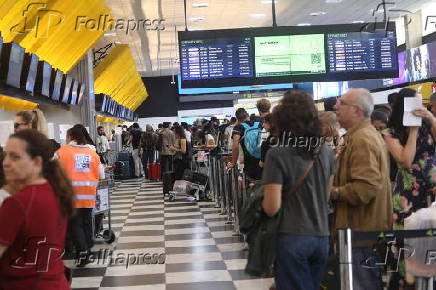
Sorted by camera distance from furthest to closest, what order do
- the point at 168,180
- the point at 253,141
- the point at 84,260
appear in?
1. the point at 168,180
2. the point at 253,141
3. the point at 84,260

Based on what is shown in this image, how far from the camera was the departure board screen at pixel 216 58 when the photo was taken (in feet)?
30.1

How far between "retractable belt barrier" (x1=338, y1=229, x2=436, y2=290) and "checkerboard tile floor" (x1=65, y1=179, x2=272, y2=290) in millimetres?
2092

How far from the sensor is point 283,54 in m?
9.27

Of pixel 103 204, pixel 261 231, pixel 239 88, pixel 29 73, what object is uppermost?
pixel 29 73

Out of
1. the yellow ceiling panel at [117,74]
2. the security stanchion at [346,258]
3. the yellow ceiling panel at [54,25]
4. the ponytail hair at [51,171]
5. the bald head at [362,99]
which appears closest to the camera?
the ponytail hair at [51,171]

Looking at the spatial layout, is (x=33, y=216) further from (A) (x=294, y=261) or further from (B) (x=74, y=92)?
(B) (x=74, y=92)

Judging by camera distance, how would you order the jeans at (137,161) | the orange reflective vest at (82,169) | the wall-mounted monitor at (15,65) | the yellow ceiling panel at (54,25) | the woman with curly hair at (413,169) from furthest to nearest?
the jeans at (137,161) < the yellow ceiling panel at (54,25) < the wall-mounted monitor at (15,65) < the orange reflective vest at (82,169) < the woman with curly hair at (413,169)

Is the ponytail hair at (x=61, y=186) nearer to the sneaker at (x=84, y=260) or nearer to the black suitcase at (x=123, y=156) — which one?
the sneaker at (x=84, y=260)

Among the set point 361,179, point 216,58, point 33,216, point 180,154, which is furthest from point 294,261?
point 180,154

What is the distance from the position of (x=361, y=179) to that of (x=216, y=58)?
19.9 feet

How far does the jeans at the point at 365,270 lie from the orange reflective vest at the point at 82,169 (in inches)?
130

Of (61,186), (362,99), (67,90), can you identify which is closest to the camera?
(61,186)

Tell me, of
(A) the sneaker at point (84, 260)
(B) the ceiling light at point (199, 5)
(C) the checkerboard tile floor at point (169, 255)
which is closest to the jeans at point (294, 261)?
(C) the checkerboard tile floor at point (169, 255)

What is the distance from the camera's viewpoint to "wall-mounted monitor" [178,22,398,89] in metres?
9.21
